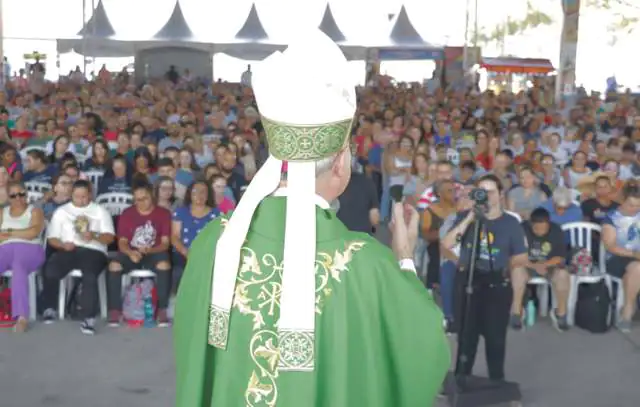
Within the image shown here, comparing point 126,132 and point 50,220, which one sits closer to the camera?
point 50,220

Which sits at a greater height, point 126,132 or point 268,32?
point 268,32

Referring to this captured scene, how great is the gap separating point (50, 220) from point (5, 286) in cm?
61

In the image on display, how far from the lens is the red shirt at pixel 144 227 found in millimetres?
7055

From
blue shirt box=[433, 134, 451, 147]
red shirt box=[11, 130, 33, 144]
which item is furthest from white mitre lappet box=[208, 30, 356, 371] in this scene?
blue shirt box=[433, 134, 451, 147]

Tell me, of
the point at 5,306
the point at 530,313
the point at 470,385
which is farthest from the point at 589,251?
the point at 5,306

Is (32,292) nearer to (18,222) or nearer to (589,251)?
(18,222)

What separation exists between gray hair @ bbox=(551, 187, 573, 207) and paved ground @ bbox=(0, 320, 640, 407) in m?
1.24

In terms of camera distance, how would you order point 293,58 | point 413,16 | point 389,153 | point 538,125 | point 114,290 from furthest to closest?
point 413,16
point 538,125
point 389,153
point 114,290
point 293,58

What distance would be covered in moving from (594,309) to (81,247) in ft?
12.8

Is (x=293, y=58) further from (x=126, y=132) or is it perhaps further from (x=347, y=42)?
(x=347, y=42)

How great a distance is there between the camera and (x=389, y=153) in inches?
413

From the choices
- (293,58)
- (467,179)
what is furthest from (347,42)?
(293,58)

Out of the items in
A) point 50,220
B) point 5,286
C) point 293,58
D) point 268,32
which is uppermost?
point 268,32

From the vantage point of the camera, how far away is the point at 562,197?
25.6 ft
